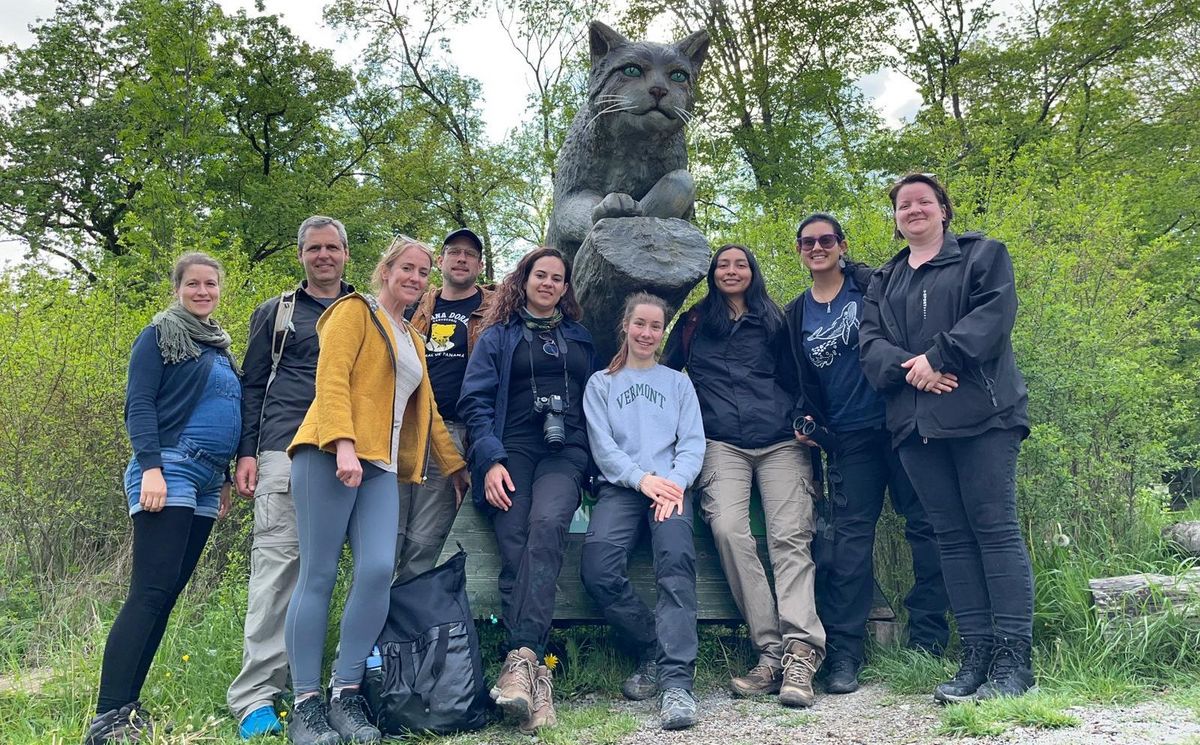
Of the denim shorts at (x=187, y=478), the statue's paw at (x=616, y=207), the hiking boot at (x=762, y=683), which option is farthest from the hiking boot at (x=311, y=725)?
the statue's paw at (x=616, y=207)

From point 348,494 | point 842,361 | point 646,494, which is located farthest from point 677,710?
point 842,361

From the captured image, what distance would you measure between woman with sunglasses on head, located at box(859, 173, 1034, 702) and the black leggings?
3.13 metres

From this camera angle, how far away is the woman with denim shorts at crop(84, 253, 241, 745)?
3172mm

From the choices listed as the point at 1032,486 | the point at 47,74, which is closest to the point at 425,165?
the point at 47,74

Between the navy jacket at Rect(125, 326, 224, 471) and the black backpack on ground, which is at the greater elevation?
the navy jacket at Rect(125, 326, 224, 471)

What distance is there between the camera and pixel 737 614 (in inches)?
169

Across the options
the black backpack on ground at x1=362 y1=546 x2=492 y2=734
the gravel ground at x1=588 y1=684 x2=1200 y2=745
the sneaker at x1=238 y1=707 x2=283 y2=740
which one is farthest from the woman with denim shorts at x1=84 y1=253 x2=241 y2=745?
the gravel ground at x1=588 y1=684 x2=1200 y2=745

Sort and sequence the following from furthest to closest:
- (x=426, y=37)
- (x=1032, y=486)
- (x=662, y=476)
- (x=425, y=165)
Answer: (x=426, y=37)
(x=425, y=165)
(x=1032, y=486)
(x=662, y=476)

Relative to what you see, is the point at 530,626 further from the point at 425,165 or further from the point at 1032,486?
the point at 425,165

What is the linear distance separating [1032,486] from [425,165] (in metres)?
15.6

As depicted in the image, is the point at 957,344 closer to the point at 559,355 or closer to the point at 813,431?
the point at 813,431

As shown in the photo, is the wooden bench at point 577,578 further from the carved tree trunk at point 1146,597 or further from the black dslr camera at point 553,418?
the carved tree trunk at point 1146,597

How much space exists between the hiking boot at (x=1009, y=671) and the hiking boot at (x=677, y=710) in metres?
1.19

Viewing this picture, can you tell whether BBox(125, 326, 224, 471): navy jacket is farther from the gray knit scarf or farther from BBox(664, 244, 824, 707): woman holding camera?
BBox(664, 244, 824, 707): woman holding camera
